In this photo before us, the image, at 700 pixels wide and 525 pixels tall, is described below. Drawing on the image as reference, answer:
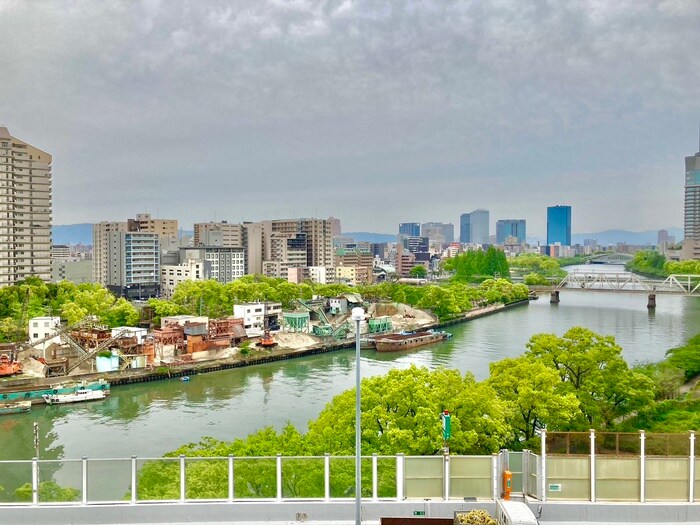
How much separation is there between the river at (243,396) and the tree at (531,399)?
417 centimetres

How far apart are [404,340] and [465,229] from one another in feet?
492

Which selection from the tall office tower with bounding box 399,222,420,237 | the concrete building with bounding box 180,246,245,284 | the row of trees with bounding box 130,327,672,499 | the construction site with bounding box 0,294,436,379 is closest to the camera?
the row of trees with bounding box 130,327,672,499

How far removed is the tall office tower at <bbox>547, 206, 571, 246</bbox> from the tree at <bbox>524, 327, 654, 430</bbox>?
153m

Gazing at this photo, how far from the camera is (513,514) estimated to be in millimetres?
2811

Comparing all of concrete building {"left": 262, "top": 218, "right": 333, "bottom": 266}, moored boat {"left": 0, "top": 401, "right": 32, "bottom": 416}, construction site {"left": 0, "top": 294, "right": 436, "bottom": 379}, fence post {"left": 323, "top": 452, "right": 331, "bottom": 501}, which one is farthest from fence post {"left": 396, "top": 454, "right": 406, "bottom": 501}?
concrete building {"left": 262, "top": 218, "right": 333, "bottom": 266}

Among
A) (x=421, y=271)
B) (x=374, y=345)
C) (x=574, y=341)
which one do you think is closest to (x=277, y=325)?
(x=374, y=345)

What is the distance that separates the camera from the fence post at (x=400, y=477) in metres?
3.10

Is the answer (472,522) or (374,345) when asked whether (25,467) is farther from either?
(374,345)

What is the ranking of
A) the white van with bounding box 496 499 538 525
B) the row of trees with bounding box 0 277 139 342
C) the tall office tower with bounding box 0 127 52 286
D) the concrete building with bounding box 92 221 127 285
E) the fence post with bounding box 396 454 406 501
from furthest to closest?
the concrete building with bounding box 92 221 127 285 < the tall office tower with bounding box 0 127 52 286 < the row of trees with bounding box 0 277 139 342 < the fence post with bounding box 396 454 406 501 < the white van with bounding box 496 499 538 525

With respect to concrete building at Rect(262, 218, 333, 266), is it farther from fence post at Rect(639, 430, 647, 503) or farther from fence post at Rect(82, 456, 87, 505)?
fence post at Rect(639, 430, 647, 503)

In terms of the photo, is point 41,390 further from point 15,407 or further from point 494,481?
point 494,481

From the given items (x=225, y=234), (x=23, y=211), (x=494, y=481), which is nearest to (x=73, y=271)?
(x=23, y=211)

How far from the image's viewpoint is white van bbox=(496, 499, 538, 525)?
2757 mm

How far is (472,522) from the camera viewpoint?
114 inches
